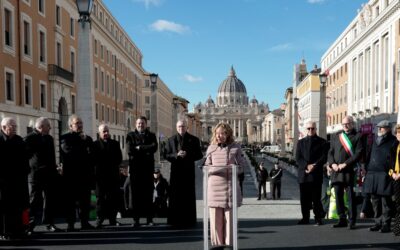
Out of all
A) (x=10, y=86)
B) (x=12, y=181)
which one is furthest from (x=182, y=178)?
(x=10, y=86)

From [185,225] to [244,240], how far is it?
1353 mm

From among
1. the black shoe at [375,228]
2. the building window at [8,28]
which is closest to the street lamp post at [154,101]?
the building window at [8,28]

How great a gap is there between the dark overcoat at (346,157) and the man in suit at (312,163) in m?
0.22

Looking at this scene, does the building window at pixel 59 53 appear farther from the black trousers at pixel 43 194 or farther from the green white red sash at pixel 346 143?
the green white red sash at pixel 346 143

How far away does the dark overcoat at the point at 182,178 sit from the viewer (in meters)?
7.43

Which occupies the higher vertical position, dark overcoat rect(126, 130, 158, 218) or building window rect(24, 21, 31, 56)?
building window rect(24, 21, 31, 56)

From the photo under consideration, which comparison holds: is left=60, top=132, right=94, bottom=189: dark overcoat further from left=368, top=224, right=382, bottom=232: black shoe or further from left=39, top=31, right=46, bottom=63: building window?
left=39, top=31, right=46, bottom=63: building window

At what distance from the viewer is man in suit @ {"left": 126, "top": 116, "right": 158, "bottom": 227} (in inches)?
300

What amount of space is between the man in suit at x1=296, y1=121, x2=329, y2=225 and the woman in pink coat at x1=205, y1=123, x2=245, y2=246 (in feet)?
7.82

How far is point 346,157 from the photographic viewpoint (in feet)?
24.3

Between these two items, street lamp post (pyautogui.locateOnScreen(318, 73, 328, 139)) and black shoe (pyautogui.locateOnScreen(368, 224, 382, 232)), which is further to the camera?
street lamp post (pyautogui.locateOnScreen(318, 73, 328, 139))

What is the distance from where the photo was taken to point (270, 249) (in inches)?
244

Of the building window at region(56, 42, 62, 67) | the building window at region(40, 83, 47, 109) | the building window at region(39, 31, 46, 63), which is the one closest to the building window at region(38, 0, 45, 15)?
the building window at region(39, 31, 46, 63)

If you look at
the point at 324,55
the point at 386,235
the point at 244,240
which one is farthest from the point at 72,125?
the point at 324,55
